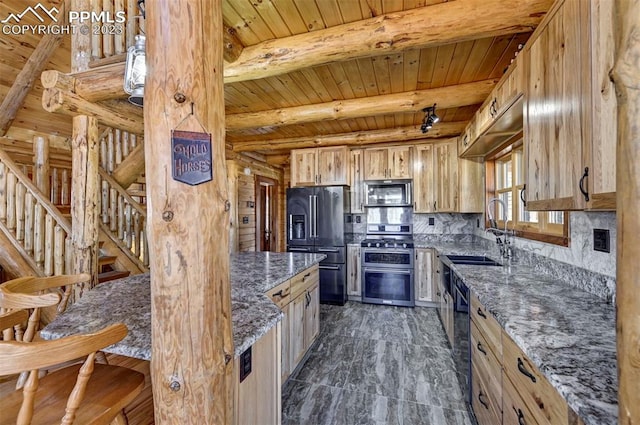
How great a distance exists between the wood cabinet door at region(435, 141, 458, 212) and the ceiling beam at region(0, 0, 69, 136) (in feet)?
18.5

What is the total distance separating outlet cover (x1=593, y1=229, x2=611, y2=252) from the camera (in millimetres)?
1382

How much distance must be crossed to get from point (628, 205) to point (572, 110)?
0.90m

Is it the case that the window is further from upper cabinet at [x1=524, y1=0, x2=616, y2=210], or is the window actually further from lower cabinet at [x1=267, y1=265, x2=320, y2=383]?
lower cabinet at [x1=267, y1=265, x2=320, y2=383]

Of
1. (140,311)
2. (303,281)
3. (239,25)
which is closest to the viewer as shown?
(140,311)

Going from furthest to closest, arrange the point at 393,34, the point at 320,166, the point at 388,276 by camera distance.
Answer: the point at 320,166
the point at 388,276
the point at 393,34

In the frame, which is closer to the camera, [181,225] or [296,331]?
[181,225]

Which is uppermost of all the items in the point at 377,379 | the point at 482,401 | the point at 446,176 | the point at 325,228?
the point at 446,176

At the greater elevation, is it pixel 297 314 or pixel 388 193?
pixel 388 193

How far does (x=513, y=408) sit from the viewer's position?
1.14 meters

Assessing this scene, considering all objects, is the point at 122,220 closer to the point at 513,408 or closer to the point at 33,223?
the point at 33,223

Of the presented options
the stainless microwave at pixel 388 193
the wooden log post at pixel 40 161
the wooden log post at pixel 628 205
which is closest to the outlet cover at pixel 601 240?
the wooden log post at pixel 628 205

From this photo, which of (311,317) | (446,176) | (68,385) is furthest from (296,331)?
(446,176)

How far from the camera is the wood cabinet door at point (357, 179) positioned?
14.8 ft

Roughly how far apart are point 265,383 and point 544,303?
1.49 metres
